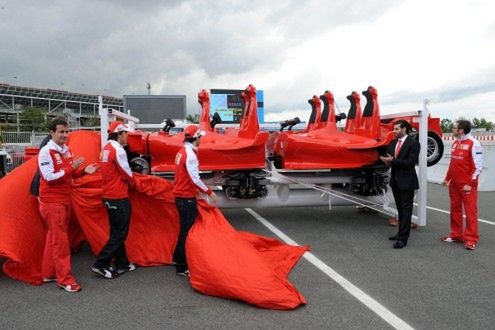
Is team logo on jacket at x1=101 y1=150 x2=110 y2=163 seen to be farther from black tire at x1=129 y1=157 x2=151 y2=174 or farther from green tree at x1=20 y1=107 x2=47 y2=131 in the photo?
green tree at x1=20 y1=107 x2=47 y2=131

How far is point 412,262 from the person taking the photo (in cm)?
570

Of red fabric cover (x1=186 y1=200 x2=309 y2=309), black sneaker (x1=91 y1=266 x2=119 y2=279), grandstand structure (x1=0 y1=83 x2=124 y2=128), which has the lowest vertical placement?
black sneaker (x1=91 y1=266 x2=119 y2=279)

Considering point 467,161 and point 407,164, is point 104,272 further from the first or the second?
point 467,161

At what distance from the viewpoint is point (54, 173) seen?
4805 mm

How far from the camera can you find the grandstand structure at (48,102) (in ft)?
280

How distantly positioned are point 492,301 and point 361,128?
4742 mm

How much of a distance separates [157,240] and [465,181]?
451 centimetres

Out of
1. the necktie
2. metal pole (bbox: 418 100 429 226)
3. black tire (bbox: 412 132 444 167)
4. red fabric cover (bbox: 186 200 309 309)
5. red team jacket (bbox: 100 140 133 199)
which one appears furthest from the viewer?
black tire (bbox: 412 132 444 167)

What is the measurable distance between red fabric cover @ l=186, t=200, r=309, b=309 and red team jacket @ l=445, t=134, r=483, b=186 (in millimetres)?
2971

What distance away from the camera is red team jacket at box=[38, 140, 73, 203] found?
478 centimetres

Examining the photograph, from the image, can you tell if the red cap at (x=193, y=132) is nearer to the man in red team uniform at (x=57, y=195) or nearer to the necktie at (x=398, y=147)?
the man in red team uniform at (x=57, y=195)

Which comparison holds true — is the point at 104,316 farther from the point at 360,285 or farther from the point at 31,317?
the point at 360,285

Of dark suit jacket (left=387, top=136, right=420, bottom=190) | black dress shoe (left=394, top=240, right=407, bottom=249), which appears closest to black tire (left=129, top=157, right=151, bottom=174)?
dark suit jacket (left=387, top=136, right=420, bottom=190)

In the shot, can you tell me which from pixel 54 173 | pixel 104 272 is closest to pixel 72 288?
pixel 104 272
